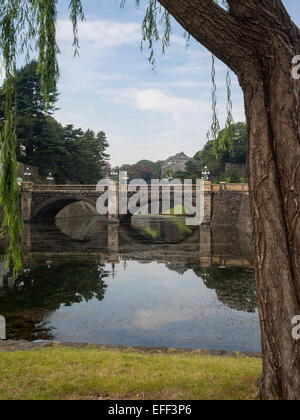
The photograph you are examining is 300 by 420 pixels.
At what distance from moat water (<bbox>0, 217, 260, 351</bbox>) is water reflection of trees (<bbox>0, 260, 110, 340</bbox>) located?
0.03m

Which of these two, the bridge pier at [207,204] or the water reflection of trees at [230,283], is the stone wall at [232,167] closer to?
the bridge pier at [207,204]

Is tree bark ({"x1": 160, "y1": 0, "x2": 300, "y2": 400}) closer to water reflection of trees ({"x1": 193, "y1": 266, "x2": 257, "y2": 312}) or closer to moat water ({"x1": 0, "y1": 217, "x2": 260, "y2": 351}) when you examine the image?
moat water ({"x1": 0, "y1": 217, "x2": 260, "y2": 351})

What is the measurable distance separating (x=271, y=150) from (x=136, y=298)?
40.0 ft

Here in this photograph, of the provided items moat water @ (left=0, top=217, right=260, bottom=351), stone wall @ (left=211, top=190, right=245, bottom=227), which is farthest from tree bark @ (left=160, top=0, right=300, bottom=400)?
stone wall @ (left=211, top=190, right=245, bottom=227)

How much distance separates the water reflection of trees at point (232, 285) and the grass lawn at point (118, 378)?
7.74m

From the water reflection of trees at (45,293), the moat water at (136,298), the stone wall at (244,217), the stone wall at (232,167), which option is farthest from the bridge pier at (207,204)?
the stone wall at (232,167)

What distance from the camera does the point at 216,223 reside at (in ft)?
162

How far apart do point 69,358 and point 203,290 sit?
1036 cm

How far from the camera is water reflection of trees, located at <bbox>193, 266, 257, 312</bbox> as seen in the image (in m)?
14.0

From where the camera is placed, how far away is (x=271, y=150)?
3953 mm

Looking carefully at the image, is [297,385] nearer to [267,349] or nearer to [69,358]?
[267,349]

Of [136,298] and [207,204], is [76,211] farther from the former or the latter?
[136,298]

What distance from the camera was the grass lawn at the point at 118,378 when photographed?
4.60 metres
